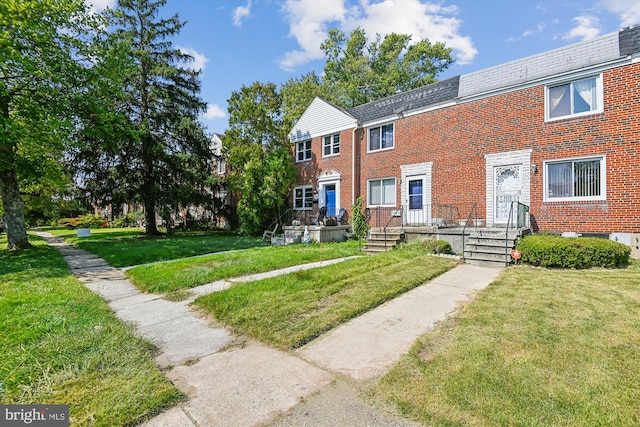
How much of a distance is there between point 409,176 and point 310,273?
9278 millimetres

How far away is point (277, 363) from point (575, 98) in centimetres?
1281

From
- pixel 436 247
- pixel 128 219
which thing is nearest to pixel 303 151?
pixel 436 247

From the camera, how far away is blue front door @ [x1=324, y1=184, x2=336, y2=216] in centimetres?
1758

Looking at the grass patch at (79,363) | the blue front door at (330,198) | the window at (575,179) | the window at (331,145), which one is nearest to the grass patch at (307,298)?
the grass patch at (79,363)

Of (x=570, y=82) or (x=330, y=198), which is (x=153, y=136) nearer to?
(x=330, y=198)

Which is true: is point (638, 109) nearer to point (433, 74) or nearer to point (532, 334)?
point (532, 334)

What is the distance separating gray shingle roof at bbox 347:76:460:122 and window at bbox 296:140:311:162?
350cm

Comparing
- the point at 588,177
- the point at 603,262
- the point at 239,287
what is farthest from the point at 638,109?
the point at 239,287

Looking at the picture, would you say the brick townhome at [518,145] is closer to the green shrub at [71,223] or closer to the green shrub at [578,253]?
the green shrub at [578,253]

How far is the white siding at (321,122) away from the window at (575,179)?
9.30 metres

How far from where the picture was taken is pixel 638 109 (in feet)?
30.3

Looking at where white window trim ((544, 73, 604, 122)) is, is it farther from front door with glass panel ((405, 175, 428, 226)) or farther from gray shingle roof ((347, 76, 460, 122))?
front door with glass panel ((405, 175, 428, 226))

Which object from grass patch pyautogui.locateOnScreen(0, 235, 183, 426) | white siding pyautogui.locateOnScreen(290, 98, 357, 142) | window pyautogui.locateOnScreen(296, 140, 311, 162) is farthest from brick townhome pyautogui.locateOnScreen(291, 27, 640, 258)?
grass patch pyautogui.locateOnScreen(0, 235, 183, 426)

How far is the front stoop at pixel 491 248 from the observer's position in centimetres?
856
